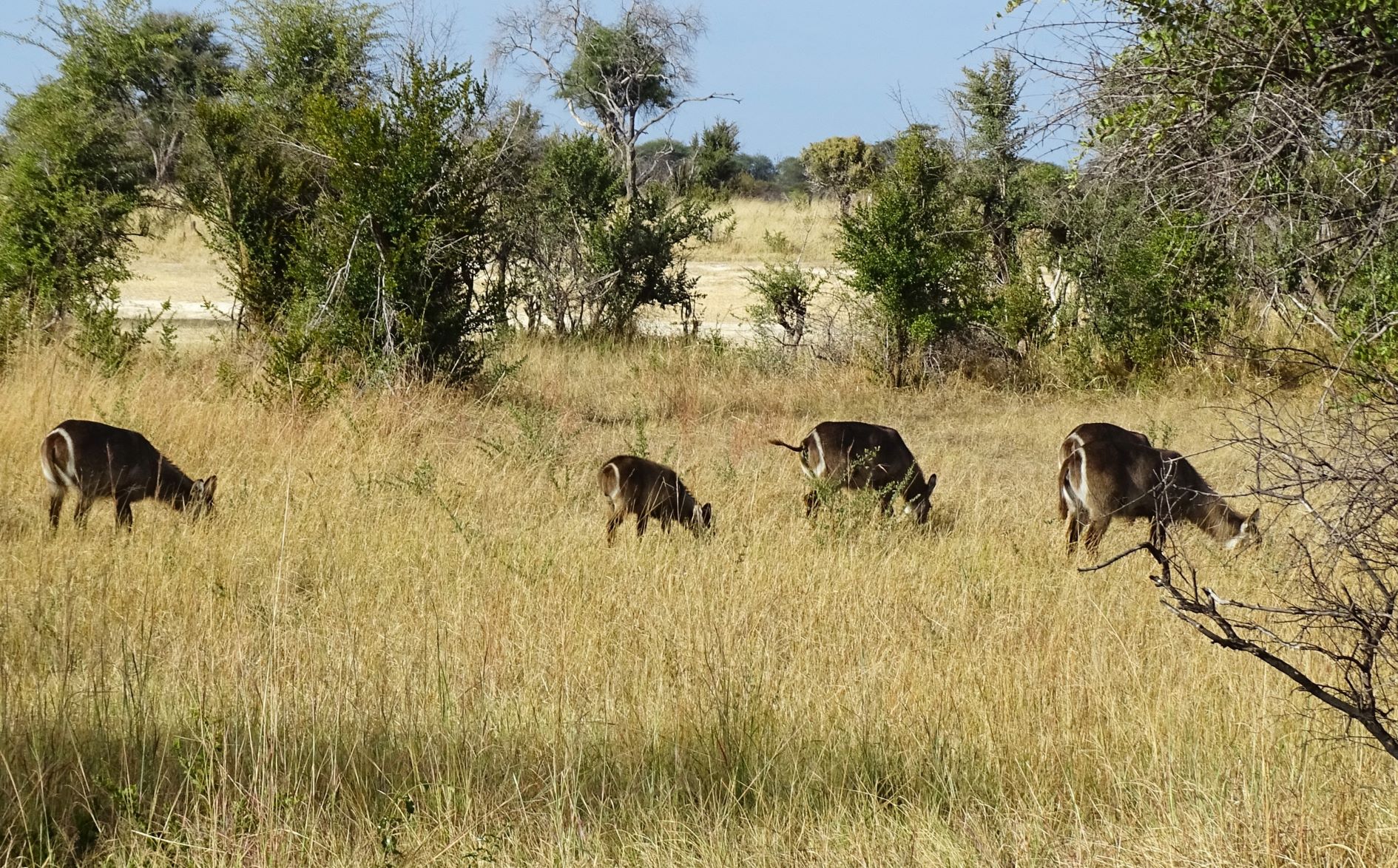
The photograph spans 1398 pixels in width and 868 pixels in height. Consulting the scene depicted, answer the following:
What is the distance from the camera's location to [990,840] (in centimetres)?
316

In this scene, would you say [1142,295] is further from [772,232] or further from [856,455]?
[772,232]

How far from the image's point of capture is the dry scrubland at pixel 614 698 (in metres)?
3.12

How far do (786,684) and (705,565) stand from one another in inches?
68.0

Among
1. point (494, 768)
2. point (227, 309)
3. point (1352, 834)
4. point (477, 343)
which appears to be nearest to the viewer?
point (1352, 834)

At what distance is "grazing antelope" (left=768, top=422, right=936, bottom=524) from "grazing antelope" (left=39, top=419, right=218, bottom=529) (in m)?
3.69

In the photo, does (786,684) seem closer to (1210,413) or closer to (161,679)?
(161,679)

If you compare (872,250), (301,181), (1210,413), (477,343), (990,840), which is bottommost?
(990,840)

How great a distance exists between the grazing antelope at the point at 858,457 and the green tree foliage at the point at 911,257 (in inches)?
232

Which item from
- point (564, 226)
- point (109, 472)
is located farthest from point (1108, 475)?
point (564, 226)

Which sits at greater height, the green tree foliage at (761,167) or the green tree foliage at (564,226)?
the green tree foliage at (761,167)

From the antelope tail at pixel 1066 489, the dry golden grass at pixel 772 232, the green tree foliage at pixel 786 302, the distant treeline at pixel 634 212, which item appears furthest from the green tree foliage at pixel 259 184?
the dry golden grass at pixel 772 232

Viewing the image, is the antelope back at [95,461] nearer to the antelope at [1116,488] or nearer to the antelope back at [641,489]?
the antelope back at [641,489]

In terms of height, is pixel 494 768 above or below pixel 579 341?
below

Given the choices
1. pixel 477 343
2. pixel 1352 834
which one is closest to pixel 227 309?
pixel 477 343
